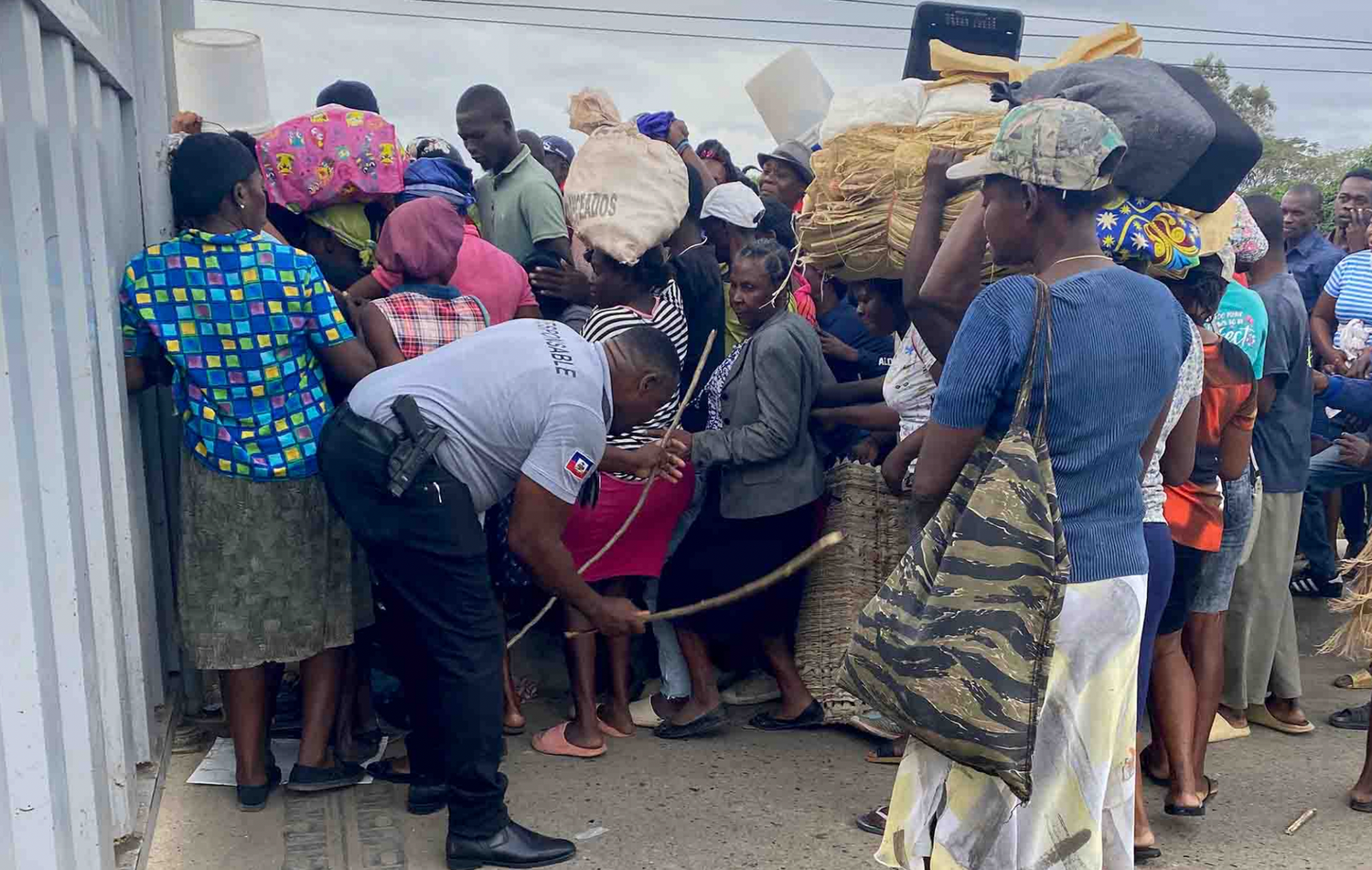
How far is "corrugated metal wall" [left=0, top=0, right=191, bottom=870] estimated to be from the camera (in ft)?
7.88

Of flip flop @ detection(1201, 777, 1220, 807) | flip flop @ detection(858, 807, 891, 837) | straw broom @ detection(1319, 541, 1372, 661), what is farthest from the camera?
flip flop @ detection(1201, 777, 1220, 807)

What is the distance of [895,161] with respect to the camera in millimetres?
3611

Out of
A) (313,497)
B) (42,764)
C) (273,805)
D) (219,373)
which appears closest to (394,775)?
(273,805)

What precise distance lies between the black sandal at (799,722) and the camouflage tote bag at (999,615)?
7.55 feet

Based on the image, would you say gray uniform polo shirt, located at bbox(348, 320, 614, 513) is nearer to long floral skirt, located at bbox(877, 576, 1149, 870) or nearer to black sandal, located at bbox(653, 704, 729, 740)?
long floral skirt, located at bbox(877, 576, 1149, 870)

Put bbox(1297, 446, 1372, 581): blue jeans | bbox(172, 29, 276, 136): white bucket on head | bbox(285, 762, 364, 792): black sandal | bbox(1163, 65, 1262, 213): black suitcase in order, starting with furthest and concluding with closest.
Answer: bbox(1297, 446, 1372, 581): blue jeans < bbox(172, 29, 276, 136): white bucket on head < bbox(285, 762, 364, 792): black sandal < bbox(1163, 65, 1262, 213): black suitcase

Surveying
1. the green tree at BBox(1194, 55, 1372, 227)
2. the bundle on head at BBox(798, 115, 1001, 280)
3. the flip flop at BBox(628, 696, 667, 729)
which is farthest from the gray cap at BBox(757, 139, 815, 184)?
the green tree at BBox(1194, 55, 1372, 227)

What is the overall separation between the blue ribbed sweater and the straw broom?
1974 mm

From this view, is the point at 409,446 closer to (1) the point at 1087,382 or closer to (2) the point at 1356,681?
(1) the point at 1087,382

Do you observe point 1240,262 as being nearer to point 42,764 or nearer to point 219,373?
point 219,373

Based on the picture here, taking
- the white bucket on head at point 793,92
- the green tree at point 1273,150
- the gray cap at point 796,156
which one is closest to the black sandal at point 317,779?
the gray cap at point 796,156

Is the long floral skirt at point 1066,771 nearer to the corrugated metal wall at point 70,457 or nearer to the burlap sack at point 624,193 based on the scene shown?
the corrugated metal wall at point 70,457

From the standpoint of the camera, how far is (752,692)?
4.94 meters

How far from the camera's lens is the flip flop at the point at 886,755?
4324 millimetres
